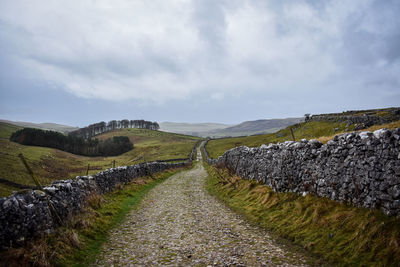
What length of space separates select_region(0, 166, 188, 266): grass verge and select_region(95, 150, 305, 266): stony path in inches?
21.5

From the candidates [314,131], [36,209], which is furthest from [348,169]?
[314,131]

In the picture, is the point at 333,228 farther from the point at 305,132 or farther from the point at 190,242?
the point at 305,132

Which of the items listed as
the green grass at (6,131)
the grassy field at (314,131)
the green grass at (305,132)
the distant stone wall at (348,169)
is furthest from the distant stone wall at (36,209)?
the green grass at (6,131)

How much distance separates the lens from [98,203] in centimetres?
1383

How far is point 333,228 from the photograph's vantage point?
25.7ft

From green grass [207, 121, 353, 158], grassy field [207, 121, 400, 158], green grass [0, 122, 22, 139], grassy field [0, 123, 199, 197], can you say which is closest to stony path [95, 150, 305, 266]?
grassy field [0, 123, 199, 197]

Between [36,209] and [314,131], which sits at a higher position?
[314,131]

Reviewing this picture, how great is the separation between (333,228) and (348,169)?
2.32 m

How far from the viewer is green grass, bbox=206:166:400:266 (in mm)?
6166

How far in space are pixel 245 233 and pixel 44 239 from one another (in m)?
7.27

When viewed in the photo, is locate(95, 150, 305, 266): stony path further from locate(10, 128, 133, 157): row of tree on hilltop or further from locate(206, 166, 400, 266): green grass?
locate(10, 128, 133, 157): row of tree on hilltop

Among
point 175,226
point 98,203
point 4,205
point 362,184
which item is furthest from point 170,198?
point 362,184

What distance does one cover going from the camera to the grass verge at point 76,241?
21.6ft

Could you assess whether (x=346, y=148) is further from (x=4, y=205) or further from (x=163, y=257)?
(x=4, y=205)
